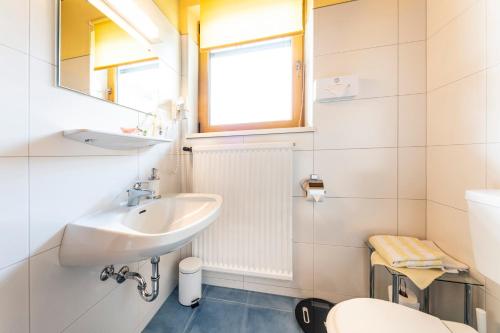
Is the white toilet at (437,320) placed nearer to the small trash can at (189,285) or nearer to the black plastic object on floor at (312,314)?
the black plastic object on floor at (312,314)

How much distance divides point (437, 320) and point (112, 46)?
177 centimetres

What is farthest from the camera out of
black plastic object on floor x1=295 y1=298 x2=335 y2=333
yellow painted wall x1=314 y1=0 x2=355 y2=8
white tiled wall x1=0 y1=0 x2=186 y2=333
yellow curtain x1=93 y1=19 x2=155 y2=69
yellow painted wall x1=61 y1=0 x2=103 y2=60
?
yellow painted wall x1=314 y1=0 x2=355 y2=8

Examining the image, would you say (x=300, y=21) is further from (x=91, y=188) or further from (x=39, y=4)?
(x=91, y=188)

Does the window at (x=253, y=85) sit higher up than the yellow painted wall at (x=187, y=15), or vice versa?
the yellow painted wall at (x=187, y=15)

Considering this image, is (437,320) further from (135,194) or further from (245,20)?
(245,20)

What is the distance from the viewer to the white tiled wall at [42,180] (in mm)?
Result: 534

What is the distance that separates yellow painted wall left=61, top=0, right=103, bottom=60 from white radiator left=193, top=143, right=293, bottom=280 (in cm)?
75

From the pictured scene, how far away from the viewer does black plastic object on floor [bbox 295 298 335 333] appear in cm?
105

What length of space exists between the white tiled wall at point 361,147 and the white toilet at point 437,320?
18.4 inches

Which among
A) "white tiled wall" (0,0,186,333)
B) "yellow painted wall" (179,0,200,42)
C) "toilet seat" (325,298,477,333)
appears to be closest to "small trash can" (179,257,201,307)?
"white tiled wall" (0,0,186,333)

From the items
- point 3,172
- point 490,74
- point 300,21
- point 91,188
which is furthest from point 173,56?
point 490,74

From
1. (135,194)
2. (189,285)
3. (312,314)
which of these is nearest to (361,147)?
(312,314)

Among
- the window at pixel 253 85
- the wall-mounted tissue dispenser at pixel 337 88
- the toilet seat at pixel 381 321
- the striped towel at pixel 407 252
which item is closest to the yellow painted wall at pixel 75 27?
the window at pixel 253 85

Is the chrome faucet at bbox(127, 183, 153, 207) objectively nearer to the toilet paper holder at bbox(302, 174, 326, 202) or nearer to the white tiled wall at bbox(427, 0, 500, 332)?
the toilet paper holder at bbox(302, 174, 326, 202)
